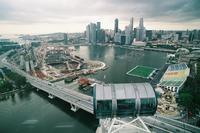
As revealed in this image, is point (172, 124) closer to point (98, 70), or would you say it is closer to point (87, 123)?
point (87, 123)

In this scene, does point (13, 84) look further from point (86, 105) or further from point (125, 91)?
point (125, 91)

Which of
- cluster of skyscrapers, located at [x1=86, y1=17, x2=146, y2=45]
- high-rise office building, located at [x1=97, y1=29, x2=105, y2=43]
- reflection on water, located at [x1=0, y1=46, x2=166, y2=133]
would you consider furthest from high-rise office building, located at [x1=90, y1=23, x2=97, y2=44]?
reflection on water, located at [x1=0, y1=46, x2=166, y2=133]

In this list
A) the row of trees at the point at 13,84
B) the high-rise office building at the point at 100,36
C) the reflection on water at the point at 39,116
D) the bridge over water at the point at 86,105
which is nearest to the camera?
the bridge over water at the point at 86,105

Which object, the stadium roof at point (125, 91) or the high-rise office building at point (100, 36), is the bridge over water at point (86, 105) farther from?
the high-rise office building at point (100, 36)

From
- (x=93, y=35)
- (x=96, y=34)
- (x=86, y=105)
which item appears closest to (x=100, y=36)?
(x=96, y=34)

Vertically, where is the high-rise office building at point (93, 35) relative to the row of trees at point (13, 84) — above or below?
above

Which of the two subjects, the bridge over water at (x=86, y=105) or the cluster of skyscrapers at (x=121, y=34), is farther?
the cluster of skyscrapers at (x=121, y=34)

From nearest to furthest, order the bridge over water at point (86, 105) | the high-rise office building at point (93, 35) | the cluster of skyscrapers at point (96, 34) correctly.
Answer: the bridge over water at point (86, 105), the high-rise office building at point (93, 35), the cluster of skyscrapers at point (96, 34)

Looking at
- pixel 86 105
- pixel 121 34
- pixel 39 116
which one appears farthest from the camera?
pixel 121 34

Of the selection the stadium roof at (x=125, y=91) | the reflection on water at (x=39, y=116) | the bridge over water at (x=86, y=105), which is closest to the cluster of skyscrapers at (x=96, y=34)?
the bridge over water at (x=86, y=105)

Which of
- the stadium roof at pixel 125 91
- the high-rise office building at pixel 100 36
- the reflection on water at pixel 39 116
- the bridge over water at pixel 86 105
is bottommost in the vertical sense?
the reflection on water at pixel 39 116

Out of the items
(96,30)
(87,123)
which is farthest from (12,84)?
(96,30)

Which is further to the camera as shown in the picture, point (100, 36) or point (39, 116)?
point (100, 36)
